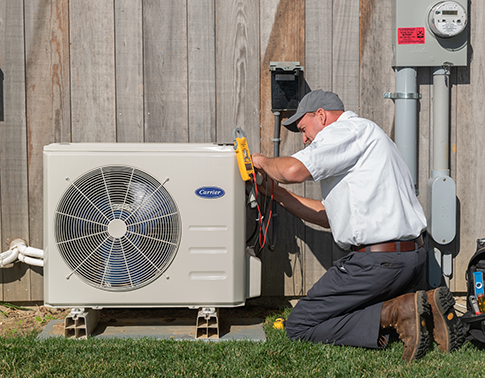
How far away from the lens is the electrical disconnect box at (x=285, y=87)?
114 inches

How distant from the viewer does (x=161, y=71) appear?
2969 mm

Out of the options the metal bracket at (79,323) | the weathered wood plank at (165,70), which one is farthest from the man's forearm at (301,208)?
the metal bracket at (79,323)

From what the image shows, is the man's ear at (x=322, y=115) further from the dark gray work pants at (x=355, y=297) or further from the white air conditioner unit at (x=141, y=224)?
the dark gray work pants at (x=355, y=297)

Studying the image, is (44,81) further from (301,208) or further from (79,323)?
(301,208)

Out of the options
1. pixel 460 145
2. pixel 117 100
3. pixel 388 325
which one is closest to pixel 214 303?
pixel 388 325

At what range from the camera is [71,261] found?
249 cm

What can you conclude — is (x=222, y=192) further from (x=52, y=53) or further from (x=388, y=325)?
(x=52, y=53)

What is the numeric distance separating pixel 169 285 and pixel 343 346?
0.90 meters

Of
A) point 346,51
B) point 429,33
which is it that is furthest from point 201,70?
point 429,33

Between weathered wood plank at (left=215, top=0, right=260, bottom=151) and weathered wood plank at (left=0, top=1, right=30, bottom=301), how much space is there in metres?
1.14

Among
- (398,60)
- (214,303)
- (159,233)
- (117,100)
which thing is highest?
(398,60)

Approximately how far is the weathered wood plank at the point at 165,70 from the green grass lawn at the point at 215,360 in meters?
1.22

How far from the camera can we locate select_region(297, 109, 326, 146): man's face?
265 cm

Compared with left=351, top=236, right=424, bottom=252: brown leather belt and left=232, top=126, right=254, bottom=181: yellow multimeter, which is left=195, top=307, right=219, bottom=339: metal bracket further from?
left=351, top=236, right=424, bottom=252: brown leather belt
